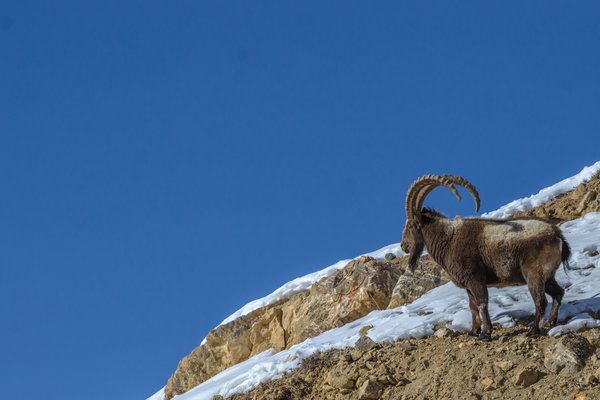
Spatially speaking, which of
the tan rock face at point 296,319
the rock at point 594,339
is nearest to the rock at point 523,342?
the rock at point 594,339

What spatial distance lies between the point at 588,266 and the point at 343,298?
24.9ft

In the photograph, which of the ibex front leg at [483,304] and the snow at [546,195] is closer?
the ibex front leg at [483,304]

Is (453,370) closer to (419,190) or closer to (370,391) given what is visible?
(370,391)

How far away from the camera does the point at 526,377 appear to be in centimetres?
838

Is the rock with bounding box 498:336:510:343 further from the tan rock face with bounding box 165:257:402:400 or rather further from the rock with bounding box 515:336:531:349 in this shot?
the tan rock face with bounding box 165:257:402:400

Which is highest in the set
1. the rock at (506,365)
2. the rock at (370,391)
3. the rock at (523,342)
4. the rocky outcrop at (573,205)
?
the rocky outcrop at (573,205)

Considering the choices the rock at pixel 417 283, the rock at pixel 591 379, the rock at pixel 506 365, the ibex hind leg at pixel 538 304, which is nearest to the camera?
the rock at pixel 591 379

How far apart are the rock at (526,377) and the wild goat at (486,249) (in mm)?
1118

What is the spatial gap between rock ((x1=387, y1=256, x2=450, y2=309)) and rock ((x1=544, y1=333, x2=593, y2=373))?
23.2 ft

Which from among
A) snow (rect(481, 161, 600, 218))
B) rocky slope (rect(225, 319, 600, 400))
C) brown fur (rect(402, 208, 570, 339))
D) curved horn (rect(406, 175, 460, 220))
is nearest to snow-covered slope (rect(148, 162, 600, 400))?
rocky slope (rect(225, 319, 600, 400))

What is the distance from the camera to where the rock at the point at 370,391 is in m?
9.64

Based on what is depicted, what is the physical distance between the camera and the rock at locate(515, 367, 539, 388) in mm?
8367

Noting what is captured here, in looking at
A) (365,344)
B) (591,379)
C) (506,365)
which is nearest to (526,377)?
(506,365)

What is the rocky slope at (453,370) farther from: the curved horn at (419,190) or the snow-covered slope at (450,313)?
the curved horn at (419,190)
